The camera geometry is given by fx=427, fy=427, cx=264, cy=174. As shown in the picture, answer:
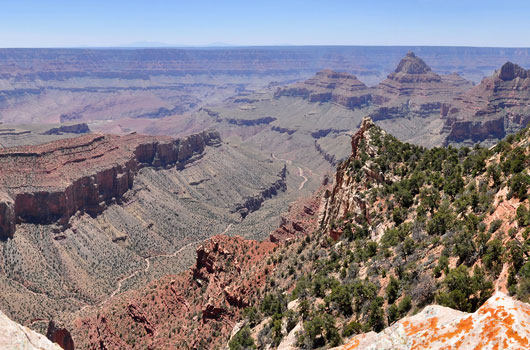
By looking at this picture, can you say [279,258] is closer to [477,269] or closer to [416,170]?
[416,170]

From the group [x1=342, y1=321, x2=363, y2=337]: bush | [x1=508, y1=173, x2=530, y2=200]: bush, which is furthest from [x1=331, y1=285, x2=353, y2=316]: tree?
[x1=508, y1=173, x2=530, y2=200]: bush

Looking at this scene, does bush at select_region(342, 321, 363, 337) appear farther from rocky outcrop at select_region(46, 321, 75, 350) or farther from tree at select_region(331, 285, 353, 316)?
rocky outcrop at select_region(46, 321, 75, 350)

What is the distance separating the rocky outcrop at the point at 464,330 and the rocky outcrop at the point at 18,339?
1295cm

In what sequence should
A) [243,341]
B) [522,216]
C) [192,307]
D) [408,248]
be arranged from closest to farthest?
[522,216] < [408,248] < [243,341] < [192,307]

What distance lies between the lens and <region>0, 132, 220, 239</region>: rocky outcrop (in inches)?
3725

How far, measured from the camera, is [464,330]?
12.1 m

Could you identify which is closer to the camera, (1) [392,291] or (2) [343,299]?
(1) [392,291]

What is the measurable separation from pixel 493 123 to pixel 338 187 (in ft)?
566

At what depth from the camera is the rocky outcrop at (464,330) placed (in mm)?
11422

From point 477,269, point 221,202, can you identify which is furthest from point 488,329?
point 221,202

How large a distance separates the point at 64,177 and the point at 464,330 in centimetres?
10697

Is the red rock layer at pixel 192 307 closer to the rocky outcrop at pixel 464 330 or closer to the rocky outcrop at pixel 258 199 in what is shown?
the rocky outcrop at pixel 464 330

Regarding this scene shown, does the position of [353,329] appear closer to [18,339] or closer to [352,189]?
[18,339]

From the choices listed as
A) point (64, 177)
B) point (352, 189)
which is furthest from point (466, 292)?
point (64, 177)
